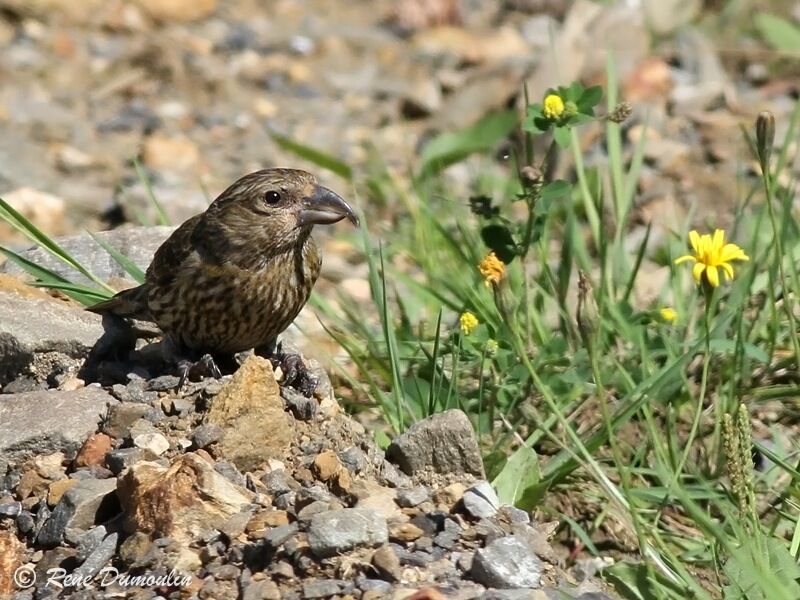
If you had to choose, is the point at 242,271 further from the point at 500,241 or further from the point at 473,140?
the point at 473,140

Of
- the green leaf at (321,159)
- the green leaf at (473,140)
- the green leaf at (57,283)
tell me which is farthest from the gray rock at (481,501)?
the green leaf at (473,140)

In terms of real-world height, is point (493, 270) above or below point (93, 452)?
above

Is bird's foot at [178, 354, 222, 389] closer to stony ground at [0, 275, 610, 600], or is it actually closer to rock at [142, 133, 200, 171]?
stony ground at [0, 275, 610, 600]

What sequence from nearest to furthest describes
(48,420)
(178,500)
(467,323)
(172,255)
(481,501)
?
(178,500) < (481,501) < (48,420) < (467,323) < (172,255)

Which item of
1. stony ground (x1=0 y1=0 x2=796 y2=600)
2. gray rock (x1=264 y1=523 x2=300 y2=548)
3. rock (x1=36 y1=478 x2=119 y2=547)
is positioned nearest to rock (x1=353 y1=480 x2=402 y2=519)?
stony ground (x1=0 y1=0 x2=796 y2=600)

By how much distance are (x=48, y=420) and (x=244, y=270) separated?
2.81 feet

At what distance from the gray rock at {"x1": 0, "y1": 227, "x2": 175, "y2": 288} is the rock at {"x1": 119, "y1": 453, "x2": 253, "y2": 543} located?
5.64 ft

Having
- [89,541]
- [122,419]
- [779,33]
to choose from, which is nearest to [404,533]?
[89,541]

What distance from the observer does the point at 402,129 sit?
28.2ft

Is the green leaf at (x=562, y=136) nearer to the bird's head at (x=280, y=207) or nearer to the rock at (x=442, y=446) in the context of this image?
the bird's head at (x=280, y=207)

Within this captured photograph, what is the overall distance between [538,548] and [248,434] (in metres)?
0.90

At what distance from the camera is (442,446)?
4.10 m

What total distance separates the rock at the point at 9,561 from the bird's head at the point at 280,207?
1.34 meters

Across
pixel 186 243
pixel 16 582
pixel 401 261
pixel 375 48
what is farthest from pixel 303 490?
pixel 375 48
